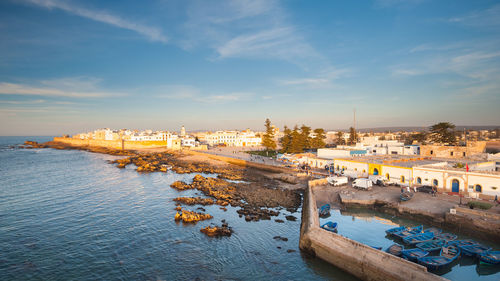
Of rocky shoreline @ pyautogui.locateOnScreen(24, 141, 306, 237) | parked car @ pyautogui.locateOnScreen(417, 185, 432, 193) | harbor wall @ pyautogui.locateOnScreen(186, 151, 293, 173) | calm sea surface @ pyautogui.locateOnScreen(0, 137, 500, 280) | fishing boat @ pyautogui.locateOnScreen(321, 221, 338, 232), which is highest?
parked car @ pyautogui.locateOnScreen(417, 185, 432, 193)

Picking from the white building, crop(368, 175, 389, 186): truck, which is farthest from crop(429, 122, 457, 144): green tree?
the white building

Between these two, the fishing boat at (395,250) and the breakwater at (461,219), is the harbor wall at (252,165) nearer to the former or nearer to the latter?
the breakwater at (461,219)

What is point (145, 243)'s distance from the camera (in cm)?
1720

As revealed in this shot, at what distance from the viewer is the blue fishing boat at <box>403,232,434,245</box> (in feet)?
50.3

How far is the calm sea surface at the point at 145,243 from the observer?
13602mm

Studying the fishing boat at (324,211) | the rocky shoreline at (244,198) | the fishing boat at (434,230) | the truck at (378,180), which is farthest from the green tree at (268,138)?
the fishing boat at (434,230)

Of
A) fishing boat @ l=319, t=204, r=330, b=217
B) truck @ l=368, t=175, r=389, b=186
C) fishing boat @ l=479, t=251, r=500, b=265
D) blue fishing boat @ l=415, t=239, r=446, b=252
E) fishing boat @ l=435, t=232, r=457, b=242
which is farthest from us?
truck @ l=368, t=175, r=389, b=186

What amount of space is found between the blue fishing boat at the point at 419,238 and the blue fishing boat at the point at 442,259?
1.22m

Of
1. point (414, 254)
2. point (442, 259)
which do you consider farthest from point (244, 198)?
point (442, 259)

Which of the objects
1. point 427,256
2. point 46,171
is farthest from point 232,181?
point 46,171

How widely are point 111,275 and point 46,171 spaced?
143 feet

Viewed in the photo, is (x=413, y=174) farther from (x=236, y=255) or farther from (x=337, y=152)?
(x=236, y=255)

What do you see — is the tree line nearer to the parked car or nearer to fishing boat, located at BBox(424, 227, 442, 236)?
the parked car

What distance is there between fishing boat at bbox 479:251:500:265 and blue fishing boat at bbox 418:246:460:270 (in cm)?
100
